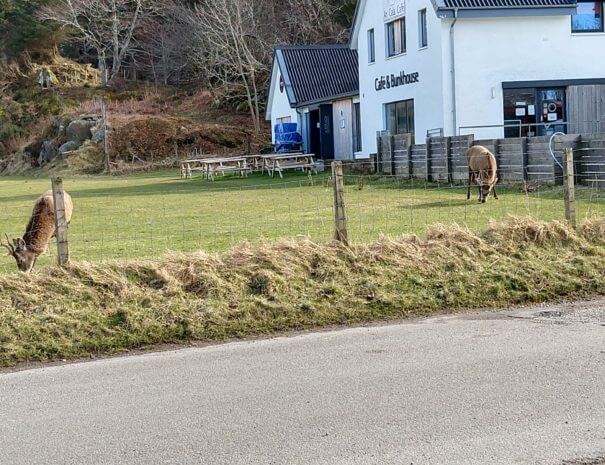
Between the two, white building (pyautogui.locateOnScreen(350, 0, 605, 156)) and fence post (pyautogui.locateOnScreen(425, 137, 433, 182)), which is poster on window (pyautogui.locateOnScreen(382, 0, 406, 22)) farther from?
fence post (pyautogui.locateOnScreen(425, 137, 433, 182))

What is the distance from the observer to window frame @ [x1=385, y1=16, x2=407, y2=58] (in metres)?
33.7

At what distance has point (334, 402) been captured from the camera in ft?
21.6

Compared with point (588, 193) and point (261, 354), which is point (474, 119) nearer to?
point (588, 193)

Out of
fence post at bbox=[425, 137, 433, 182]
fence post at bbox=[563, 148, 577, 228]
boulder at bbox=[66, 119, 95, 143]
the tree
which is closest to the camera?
fence post at bbox=[563, 148, 577, 228]

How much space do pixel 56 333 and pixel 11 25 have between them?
2669 inches

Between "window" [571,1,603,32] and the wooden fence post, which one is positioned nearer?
"window" [571,1,603,32]

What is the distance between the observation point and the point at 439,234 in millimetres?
11406

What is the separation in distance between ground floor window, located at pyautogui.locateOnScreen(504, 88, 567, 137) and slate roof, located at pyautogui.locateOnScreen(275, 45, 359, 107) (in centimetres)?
1363

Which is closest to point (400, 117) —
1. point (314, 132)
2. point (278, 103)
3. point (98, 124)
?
point (314, 132)

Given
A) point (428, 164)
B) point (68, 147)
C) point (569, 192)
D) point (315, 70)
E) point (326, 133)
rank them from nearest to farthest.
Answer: point (569, 192)
point (428, 164)
point (326, 133)
point (315, 70)
point (68, 147)

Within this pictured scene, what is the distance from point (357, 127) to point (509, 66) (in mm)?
9879

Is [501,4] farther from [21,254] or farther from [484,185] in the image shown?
[21,254]

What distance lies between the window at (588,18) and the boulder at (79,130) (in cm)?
3260

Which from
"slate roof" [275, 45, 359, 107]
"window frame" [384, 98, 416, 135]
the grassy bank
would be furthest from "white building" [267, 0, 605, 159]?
the grassy bank
